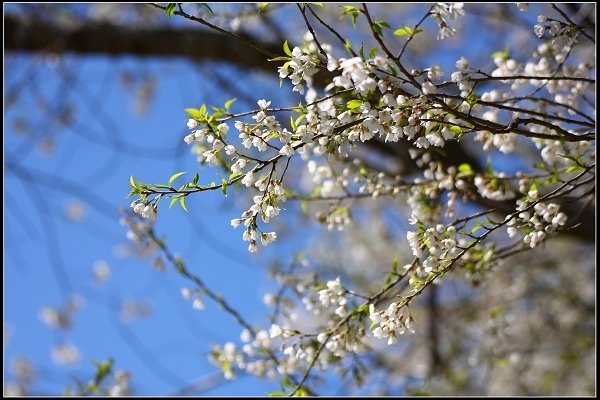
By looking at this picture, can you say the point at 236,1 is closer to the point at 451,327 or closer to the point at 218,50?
the point at 218,50

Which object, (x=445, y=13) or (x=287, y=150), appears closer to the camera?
(x=287, y=150)

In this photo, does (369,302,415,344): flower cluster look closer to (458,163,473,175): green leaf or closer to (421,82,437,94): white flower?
(421,82,437,94): white flower

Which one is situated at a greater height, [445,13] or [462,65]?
[445,13]

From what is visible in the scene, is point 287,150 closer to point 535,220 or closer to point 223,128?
point 223,128

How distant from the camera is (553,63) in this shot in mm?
2461

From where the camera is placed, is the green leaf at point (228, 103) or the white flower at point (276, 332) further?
the white flower at point (276, 332)

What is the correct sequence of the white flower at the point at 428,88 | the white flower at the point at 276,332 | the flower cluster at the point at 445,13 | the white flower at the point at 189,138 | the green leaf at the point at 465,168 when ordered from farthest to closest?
the green leaf at the point at 465,168, the white flower at the point at 276,332, the flower cluster at the point at 445,13, the white flower at the point at 189,138, the white flower at the point at 428,88

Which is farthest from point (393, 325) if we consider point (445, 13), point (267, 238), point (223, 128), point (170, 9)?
point (170, 9)

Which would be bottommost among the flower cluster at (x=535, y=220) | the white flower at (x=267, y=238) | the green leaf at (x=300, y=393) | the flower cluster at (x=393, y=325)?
the flower cluster at (x=393, y=325)

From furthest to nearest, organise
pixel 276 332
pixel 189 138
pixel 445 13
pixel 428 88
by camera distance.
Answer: pixel 276 332 → pixel 445 13 → pixel 189 138 → pixel 428 88

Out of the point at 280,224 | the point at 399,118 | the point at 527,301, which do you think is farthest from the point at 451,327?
the point at 399,118

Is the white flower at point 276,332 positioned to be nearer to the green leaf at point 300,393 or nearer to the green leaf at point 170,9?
the green leaf at point 300,393

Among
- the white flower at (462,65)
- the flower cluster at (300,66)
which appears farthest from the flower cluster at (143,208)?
the white flower at (462,65)

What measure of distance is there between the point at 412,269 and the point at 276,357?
838 mm
